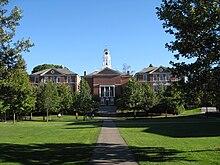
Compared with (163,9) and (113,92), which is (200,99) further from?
(113,92)

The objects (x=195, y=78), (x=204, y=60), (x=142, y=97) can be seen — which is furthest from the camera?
(x=142, y=97)

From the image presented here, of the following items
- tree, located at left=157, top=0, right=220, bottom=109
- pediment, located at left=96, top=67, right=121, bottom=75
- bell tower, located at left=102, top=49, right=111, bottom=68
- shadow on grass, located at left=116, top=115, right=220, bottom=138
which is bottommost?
shadow on grass, located at left=116, top=115, right=220, bottom=138

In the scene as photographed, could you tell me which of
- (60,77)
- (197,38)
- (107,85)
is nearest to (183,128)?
(197,38)

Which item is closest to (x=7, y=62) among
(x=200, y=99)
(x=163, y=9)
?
(x=163, y=9)

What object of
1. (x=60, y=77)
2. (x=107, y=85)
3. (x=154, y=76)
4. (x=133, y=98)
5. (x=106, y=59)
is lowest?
(x=133, y=98)

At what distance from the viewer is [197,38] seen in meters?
11.1

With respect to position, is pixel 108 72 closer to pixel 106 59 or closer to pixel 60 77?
pixel 60 77

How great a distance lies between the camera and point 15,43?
12.2 meters

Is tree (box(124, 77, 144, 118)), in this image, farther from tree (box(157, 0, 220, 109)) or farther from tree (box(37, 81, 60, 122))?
tree (box(157, 0, 220, 109))

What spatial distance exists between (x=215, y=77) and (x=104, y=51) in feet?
337

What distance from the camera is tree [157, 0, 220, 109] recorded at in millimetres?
10352

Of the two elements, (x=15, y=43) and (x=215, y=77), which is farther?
(x=15, y=43)

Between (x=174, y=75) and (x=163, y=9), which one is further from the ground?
(x=163, y=9)

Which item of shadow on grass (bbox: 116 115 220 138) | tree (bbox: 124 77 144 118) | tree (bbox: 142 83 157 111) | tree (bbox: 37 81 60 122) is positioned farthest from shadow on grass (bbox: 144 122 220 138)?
tree (bbox: 142 83 157 111)
